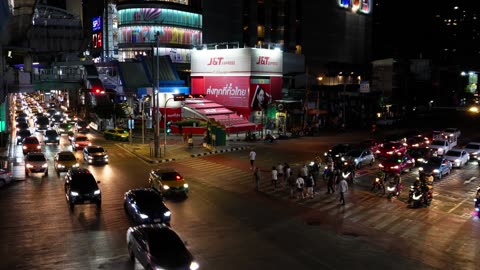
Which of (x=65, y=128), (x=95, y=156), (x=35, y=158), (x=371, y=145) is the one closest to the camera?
(x=35, y=158)

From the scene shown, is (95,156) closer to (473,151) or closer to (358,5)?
(473,151)

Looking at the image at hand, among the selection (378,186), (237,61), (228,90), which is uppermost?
(237,61)

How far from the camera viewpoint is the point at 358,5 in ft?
347

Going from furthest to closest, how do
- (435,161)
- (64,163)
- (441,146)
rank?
(441,146)
(435,161)
(64,163)

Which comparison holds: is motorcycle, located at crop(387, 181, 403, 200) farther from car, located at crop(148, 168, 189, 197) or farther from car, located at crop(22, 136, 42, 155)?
car, located at crop(22, 136, 42, 155)

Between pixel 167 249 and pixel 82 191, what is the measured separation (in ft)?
34.5

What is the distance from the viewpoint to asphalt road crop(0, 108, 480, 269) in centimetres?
1727

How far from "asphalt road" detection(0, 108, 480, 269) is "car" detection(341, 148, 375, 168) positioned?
10.6ft

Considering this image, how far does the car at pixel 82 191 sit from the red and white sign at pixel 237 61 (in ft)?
135

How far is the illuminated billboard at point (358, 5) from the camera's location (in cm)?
10156

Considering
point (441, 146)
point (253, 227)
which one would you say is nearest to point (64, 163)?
point (253, 227)

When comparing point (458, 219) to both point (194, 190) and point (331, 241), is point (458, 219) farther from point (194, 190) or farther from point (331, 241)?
point (194, 190)

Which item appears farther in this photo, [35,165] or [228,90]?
[228,90]

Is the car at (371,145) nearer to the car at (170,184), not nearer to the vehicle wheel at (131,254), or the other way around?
the car at (170,184)
